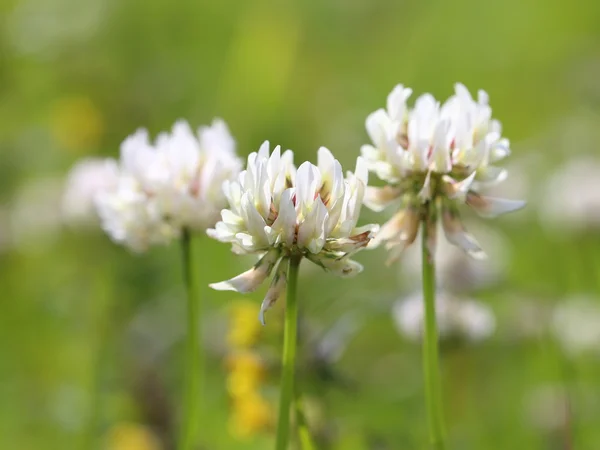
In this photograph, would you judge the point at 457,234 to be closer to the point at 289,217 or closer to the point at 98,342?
the point at 289,217

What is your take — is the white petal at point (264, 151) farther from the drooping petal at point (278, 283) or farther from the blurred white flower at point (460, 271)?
the blurred white flower at point (460, 271)

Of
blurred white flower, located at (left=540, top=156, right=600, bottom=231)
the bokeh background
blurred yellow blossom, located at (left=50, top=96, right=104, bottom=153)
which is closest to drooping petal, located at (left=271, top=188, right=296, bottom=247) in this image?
the bokeh background

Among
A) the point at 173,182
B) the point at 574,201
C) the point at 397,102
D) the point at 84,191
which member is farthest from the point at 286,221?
the point at 574,201

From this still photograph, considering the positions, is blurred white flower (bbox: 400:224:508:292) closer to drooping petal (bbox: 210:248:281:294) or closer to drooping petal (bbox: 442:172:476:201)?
drooping petal (bbox: 442:172:476:201)

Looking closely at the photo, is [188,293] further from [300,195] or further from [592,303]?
[592,303]

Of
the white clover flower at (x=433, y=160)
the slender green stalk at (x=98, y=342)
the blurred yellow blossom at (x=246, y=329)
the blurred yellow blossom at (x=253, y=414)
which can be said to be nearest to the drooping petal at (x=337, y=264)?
the white clover flower at (x=433, y=160)
